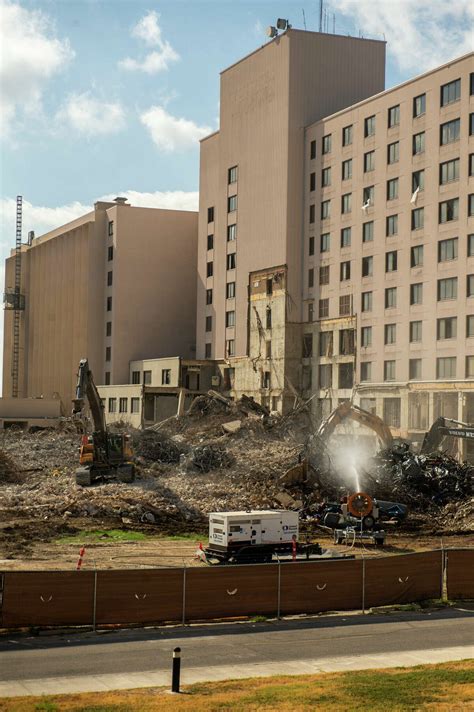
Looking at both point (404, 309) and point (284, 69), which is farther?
point (284, 69)

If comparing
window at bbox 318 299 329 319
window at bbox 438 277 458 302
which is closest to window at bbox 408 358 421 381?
window at bbox 438 277 458 302

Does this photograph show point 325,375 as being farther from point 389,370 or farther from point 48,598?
point 48,598

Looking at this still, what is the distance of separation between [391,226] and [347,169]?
851 cm

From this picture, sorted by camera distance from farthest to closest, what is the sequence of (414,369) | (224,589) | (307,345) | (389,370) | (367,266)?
1. (307,345)
2. (367,266)
3. (389,370)
4. (414,369)
5. (224,589)

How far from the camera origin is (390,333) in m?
77.4

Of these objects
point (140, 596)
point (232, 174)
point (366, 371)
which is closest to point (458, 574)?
point (140, 596)

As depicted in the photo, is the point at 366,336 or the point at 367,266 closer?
the point at 366,336

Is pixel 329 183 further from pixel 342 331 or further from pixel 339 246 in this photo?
pixel 342 331

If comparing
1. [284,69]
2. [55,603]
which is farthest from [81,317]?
[55,603]

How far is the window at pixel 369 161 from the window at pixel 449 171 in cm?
874

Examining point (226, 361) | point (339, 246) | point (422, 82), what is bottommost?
point (226, 361)

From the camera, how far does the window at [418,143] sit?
244 ft

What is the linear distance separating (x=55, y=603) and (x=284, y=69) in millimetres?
70505

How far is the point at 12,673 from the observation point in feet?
→ 75.3
